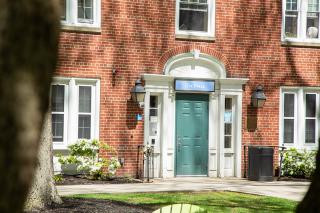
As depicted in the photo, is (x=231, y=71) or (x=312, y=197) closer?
(x=312, y=197)

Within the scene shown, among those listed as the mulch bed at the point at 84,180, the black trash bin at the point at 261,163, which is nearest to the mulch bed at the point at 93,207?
the mulch bed at the point at 84,180

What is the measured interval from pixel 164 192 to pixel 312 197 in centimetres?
1159

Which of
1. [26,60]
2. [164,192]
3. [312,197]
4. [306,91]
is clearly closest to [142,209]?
[164,192]

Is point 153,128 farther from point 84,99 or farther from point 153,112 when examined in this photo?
point 84,99

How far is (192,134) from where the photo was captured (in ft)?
60.6

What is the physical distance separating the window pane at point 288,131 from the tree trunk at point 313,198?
17.2 meters

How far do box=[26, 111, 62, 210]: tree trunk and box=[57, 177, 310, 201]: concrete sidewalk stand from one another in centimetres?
380

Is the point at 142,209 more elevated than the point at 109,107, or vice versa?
the point at 109,107

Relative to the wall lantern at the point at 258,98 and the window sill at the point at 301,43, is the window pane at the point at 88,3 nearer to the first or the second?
the wall lantern at the point at 258,98

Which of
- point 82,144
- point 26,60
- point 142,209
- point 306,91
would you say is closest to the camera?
point 26,60

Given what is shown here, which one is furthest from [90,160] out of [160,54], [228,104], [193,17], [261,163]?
[193,17]

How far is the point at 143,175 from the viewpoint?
690 inches

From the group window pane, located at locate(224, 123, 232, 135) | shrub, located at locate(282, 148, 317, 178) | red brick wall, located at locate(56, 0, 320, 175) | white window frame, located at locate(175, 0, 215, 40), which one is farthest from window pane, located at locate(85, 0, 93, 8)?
shrub, located at locate(282, 148, 317, 178)

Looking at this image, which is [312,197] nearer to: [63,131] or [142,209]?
[142,209]
